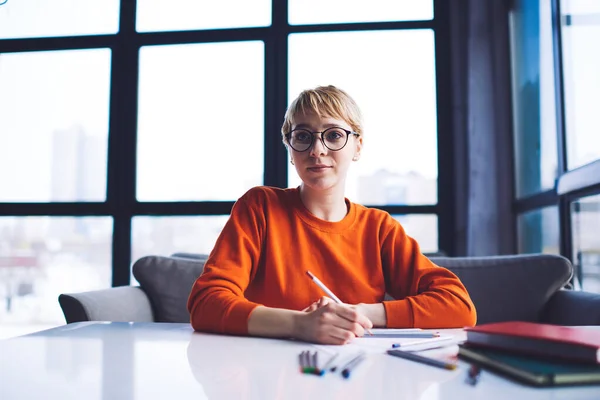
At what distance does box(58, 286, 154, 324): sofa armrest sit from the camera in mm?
1610

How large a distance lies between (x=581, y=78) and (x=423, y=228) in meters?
1.29

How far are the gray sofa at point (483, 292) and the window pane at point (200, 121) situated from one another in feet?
3.55

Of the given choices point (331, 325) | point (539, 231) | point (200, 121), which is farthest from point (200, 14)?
point (331, 325)

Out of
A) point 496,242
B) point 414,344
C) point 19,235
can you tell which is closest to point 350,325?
point 414,344

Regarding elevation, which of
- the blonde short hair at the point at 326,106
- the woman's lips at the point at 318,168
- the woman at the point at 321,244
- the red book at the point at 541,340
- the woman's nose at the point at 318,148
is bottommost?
the red book at the point at 541,340

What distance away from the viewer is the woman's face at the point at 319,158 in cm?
128

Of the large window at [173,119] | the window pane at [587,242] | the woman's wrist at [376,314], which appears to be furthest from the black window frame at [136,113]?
the woman's wrist at [376,314]

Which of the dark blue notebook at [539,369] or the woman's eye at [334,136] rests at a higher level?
the woman's eye at [334,136]

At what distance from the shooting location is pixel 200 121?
10.7 feet

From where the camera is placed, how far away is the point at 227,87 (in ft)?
10.7

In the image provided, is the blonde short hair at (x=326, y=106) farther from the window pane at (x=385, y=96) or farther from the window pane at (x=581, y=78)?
the window pane at (x=385, y=96)

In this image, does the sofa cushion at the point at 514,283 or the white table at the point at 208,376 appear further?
the sofa cushion at the point at 514,283

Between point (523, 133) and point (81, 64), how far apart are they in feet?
9.70

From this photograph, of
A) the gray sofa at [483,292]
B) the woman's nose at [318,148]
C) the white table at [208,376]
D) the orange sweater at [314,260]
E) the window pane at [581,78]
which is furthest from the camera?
the window pane at [581,78]
